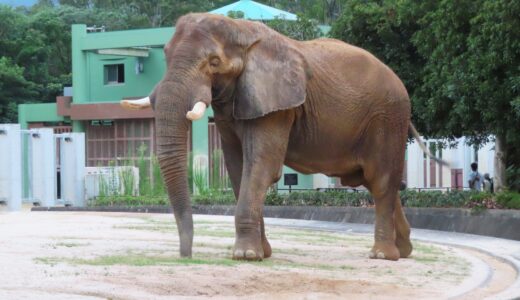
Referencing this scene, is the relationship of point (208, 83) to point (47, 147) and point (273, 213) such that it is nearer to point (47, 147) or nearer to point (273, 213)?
point (273, 213)

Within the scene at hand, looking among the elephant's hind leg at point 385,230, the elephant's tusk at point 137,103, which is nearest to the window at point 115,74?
the elephant's hind leg at point 385,230

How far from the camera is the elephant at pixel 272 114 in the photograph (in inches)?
430

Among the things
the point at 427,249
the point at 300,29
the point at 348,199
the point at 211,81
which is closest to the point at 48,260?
the point at 211,81

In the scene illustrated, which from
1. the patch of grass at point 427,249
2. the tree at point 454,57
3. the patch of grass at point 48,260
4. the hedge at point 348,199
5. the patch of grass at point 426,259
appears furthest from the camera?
the hedge at point 348,199

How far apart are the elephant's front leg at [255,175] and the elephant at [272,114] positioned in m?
0.01

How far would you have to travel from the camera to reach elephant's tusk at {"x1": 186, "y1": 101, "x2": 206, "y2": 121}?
1047cm

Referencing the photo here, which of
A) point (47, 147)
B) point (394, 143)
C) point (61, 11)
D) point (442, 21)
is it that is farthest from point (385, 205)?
point (61, 11)

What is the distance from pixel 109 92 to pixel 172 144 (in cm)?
4070

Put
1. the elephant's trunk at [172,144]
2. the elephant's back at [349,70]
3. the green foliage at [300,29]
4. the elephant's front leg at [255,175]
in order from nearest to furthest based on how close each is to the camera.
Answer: the elephant's trunk at [172,144], the elephant's front leg at [255,175], the elephant's back at [349,70], the green foliage at [300,29]

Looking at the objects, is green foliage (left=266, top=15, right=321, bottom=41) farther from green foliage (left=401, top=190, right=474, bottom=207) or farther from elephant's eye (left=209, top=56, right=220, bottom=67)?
elephant's eye (left=209, top=56, right=220, bottom=67)

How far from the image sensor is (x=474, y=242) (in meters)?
17.2

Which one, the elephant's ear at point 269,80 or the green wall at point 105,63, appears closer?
the elephant's ear at point 269,80

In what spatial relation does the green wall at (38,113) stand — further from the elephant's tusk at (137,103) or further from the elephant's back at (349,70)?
the elephant's tusk at (137,103)

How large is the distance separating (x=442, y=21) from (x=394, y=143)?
25.5 feet
